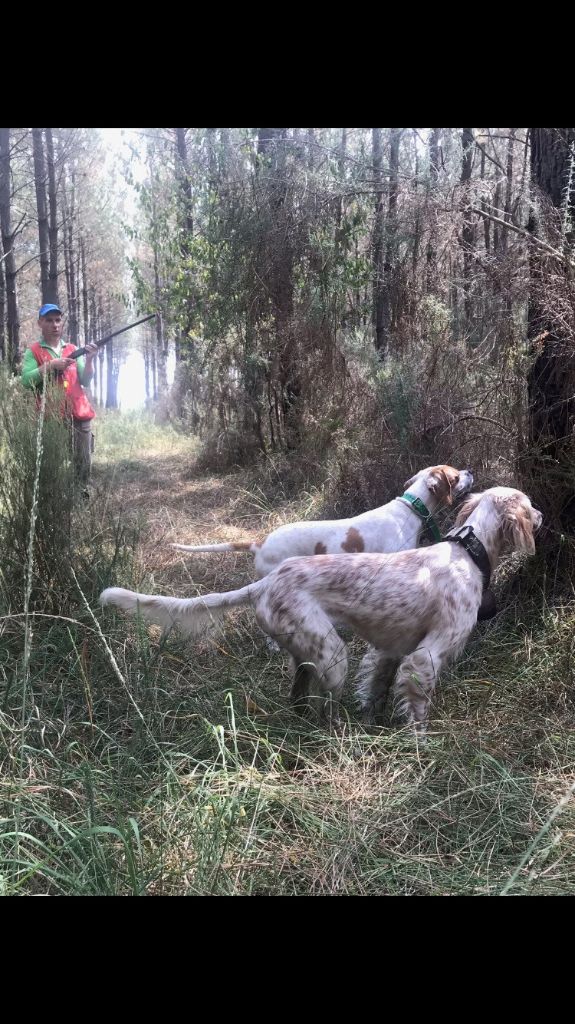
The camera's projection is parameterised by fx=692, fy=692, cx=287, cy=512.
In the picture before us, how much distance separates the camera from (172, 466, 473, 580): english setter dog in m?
4.01

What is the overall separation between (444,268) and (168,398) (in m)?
17.0

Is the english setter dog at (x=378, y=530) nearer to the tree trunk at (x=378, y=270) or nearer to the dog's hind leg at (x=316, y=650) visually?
the dog's hind leg at (x=316, y=650)

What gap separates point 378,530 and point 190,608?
133 centimetres

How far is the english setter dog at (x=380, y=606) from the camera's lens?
2.93m

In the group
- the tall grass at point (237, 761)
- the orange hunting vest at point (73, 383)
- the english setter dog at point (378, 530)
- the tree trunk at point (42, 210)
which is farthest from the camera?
the tree trunk at point (42, 210)

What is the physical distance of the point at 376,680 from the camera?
10.7 ft

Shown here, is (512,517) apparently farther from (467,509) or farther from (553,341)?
(553,341)

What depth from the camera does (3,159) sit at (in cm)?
1317

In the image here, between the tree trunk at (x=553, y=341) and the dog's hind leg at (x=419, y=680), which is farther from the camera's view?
the tree trunk at (x=553, y=341)

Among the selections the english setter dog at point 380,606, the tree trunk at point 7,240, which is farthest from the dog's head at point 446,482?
the tree trunk at point 7,240

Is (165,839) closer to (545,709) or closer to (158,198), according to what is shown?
(545,709)

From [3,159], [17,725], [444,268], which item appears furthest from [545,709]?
[3,159]

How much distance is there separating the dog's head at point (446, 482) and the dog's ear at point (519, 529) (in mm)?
940

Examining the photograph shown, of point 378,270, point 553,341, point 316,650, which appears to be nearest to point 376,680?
point 316,650
